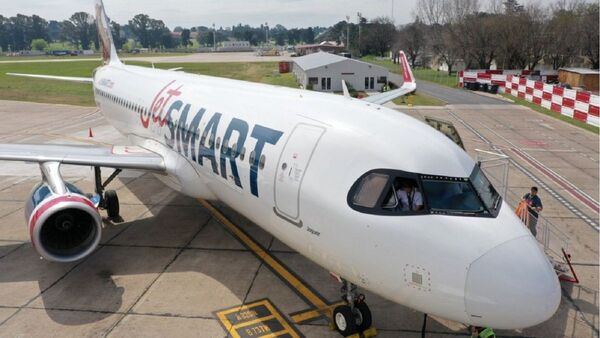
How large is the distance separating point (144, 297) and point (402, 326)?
20.6ft

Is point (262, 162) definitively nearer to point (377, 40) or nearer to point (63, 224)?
point (63, 224)

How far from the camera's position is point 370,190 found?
305 inches

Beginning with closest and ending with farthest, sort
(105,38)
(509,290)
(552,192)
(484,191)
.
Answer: (509,290), (484,191), (552,192), (105,38)

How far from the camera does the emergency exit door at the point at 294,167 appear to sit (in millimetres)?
8914

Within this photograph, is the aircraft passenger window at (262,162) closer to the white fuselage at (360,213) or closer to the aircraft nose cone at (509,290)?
the white fuselage at (360,213)

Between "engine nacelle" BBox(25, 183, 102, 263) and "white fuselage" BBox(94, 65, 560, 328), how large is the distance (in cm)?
320

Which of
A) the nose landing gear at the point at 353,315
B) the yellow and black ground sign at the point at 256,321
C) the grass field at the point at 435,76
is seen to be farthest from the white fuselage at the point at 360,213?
the grass field at the point at 435,76

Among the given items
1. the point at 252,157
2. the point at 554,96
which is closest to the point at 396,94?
the point at 252,157

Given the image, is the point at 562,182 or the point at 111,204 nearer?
the point at 111,204

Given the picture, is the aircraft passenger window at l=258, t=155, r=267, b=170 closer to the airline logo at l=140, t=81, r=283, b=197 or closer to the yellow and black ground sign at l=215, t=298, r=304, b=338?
Result: the airline logo at l=140, t=81, r=283, b=197

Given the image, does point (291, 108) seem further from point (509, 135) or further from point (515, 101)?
point (515, 101)

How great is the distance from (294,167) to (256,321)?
3758mm

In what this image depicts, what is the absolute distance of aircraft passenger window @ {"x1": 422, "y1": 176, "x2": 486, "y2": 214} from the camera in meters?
7.27

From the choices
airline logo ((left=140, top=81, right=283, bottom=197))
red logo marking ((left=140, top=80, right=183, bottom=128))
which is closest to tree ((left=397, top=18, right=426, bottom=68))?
red logo marking ((left=140, top=80, right=183, bottom=128))
